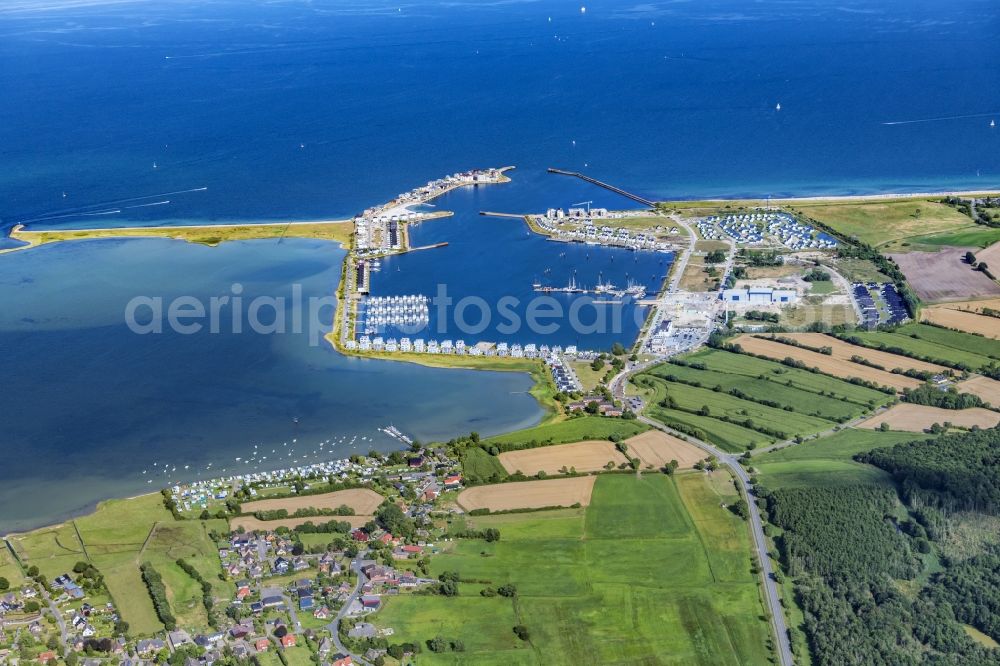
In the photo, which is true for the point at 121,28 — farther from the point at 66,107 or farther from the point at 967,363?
the point at 967,363

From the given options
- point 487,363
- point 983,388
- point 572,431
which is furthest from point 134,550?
point 983,388

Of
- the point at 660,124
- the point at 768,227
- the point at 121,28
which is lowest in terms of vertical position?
the point at 768,227

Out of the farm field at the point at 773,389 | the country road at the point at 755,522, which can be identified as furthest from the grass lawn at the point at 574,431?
the farm field at the point at 773,389

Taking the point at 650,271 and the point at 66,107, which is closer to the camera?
the point at 650,271

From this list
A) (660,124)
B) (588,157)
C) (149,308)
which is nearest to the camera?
(149,308)

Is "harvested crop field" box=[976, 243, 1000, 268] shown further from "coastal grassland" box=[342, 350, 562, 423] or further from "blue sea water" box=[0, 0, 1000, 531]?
"coastal grassland" box=[342, 350, 562, 423]

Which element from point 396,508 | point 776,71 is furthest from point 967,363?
point 776,71

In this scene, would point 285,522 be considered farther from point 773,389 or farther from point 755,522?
point 773,389
